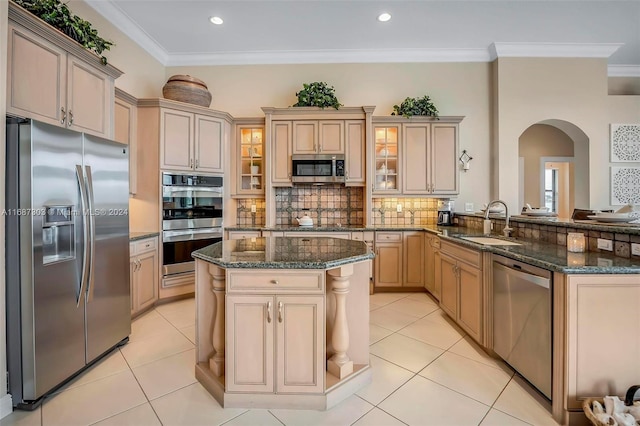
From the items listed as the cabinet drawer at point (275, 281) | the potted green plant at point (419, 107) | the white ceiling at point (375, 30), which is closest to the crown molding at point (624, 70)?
the white ceiling at point (375, 30)

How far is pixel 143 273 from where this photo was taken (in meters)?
3.03

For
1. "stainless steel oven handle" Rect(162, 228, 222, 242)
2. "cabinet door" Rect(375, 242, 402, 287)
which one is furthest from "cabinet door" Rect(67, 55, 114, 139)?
"cabinet door" Rect(375, 242, 402, 287)

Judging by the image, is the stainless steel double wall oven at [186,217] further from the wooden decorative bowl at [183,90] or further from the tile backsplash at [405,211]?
the tile backsplash at [405,211]

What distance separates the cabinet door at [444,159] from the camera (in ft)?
12.8

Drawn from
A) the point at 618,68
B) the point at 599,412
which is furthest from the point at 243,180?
the point at 618,68

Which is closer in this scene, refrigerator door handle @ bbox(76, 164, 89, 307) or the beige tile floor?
the beige tile floor

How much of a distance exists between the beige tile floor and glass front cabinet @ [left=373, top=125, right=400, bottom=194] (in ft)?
6.91

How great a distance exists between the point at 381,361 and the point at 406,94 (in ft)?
12.3

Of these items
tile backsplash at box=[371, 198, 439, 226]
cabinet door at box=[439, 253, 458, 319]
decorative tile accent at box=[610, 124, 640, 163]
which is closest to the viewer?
cabinet door at box=[439, 253, 458, 319]

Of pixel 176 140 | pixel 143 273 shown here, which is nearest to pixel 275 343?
pixel 143 273

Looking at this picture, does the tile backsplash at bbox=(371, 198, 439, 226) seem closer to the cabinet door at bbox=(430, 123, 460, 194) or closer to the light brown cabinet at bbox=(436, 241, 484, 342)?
the cabinet door at bbox=(430, 123, 460, 194)

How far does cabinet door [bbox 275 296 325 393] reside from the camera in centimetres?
159

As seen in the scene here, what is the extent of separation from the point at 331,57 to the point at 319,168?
70.2 inches

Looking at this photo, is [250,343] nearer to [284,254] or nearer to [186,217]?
[284,254]
